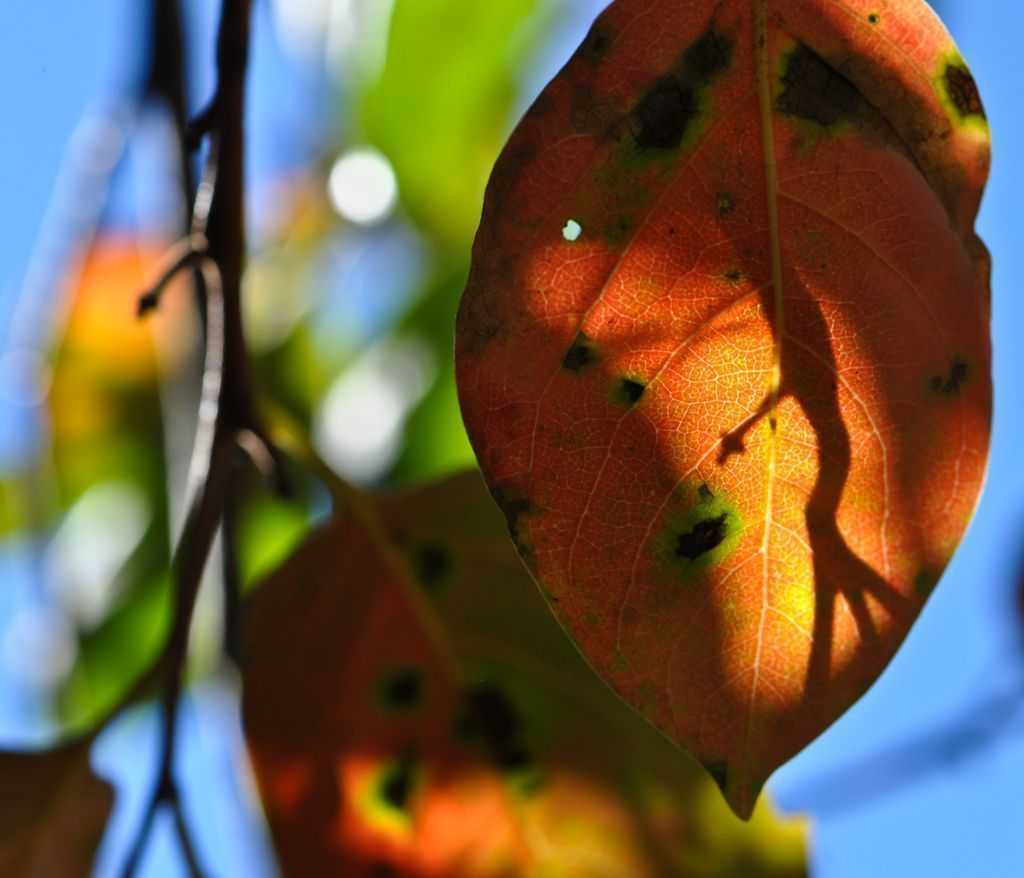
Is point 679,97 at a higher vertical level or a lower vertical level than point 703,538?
higher

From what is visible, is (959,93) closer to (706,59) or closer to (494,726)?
(706,59)

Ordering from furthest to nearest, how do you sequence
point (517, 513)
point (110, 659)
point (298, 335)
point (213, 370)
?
point (298, 335) → point (110, 659) → point (213, 370) → point (517, 513)

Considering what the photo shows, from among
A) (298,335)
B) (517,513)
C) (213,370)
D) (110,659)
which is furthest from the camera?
(298,335)

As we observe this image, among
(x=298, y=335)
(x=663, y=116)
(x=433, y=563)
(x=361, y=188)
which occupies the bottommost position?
(x=433, y=563)

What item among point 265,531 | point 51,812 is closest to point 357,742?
point 51,812

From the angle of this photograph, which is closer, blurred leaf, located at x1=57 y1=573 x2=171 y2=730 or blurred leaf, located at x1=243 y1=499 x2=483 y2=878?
blurred leaf, located at x1=243 y1=499 x2=483 y2=878

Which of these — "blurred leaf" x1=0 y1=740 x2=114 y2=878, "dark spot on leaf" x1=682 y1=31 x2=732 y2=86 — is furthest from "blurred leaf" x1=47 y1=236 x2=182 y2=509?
"dark spot on leaf" x1=682 y1=31 x2=732 y2=86

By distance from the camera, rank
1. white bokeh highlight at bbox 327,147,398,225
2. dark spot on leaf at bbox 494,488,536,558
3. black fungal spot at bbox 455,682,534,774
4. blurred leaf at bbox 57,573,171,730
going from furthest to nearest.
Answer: white bokeh highlight at bbox 327,147,398,225
blurred leaf at bbox 57,573,171,730
black fungal spot at bbox 455,682,534,774
dark spot on leaf at bbox 494,488,536,558

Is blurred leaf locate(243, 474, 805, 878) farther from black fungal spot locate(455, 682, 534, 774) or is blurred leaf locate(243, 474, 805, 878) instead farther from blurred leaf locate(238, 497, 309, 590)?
blurred leaf locate(238, 497, 309, 590)
